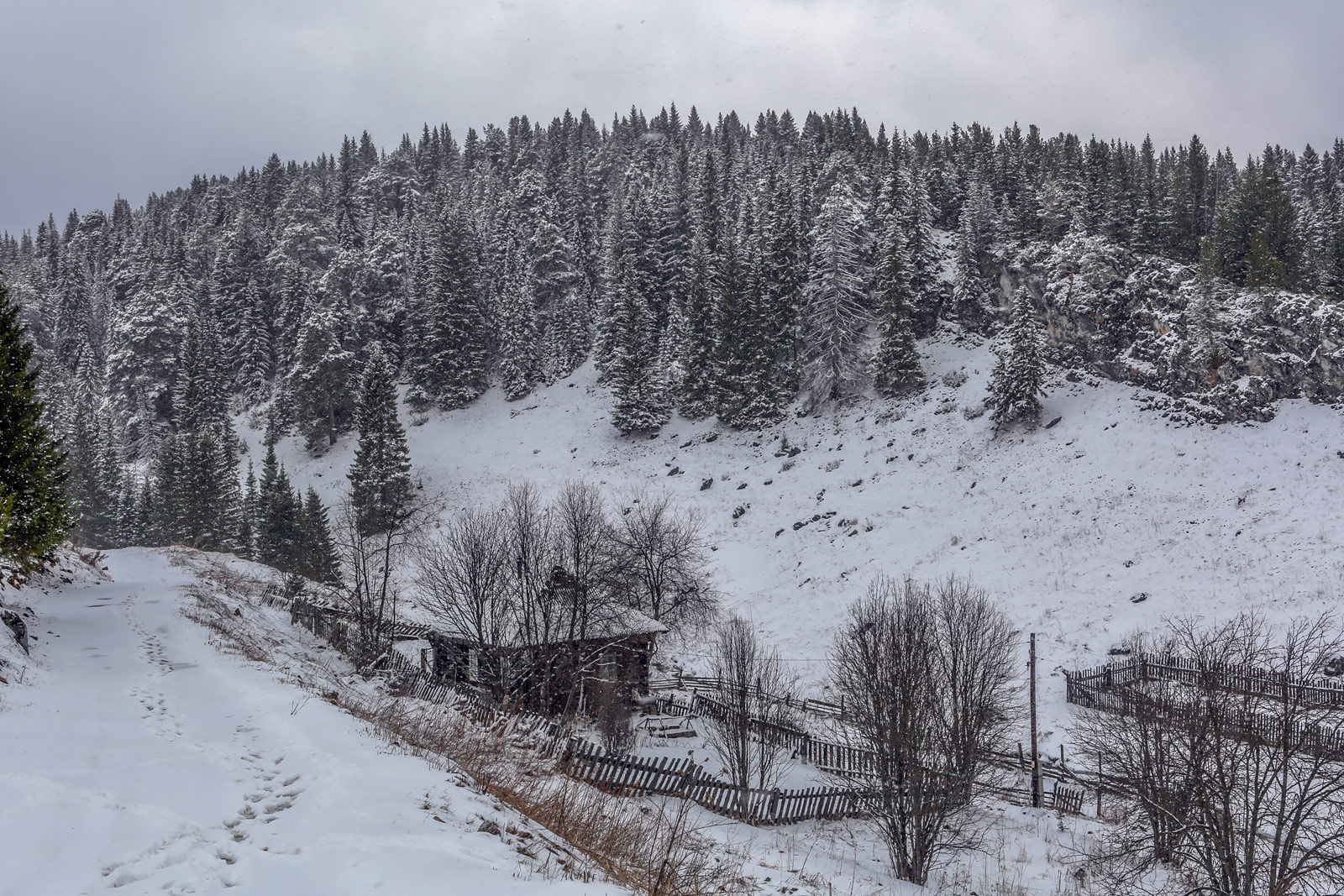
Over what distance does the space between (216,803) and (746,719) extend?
1753 centimetres

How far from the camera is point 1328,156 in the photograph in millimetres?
90688

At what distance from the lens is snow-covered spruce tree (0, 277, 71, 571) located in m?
18.4

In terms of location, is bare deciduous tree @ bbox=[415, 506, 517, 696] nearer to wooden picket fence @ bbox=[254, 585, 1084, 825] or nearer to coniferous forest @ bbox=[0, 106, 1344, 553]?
wooden picket fence @ bbox=[254, 585, 1084, 825]

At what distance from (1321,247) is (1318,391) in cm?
Result: 3213

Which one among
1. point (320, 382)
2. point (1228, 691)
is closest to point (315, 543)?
point (320, 382)

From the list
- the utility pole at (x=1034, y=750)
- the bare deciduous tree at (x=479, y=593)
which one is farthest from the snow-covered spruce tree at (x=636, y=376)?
the utility pole at (x=1034, y=750)

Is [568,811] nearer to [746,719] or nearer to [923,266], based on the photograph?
[746,719]

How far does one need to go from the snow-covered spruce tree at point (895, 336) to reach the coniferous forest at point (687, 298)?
0.19 metres

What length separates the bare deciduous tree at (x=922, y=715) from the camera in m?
17.7

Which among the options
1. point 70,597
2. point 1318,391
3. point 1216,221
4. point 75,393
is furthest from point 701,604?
point 75,393

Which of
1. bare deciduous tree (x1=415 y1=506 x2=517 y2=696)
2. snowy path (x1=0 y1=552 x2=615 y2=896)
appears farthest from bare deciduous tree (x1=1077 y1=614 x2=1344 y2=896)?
bare deciduous tree (x1=415 y1=506 x2=517 y2=696)

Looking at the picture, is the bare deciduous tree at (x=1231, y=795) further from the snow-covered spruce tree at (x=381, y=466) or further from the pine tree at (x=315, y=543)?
the snow-covered spruce tree at (x=381, y=466)

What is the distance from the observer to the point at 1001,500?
1639 inches

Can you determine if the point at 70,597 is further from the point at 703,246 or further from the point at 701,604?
the point at 703,246
